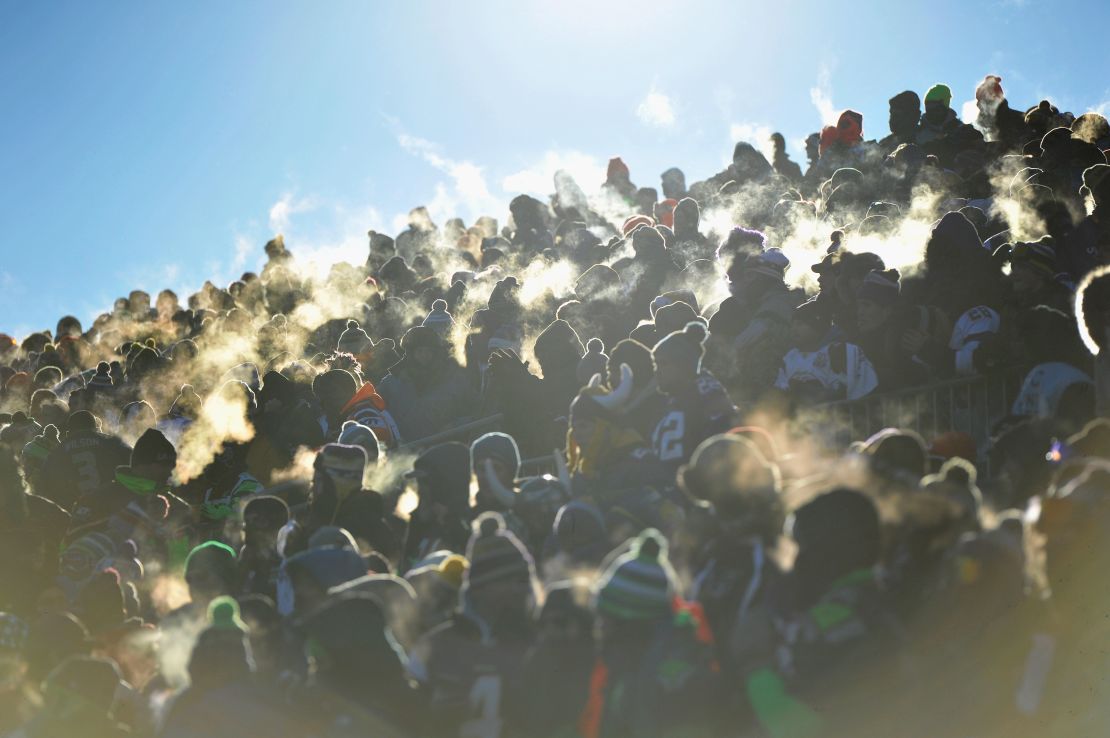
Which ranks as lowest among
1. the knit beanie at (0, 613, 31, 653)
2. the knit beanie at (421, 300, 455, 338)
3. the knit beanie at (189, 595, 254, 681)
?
the knit beanie at (189, 595, 254, 681)

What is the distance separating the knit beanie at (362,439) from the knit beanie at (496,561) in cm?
313

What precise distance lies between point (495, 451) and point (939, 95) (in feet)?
30.3

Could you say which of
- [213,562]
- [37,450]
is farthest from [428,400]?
[37,450]

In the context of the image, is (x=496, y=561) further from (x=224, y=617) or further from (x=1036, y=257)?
(x=1036, y=257)

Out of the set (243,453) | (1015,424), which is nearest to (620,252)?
(243,453)

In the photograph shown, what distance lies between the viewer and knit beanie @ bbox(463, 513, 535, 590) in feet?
14.9

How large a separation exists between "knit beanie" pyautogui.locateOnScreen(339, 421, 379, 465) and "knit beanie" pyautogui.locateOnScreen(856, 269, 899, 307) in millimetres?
3756

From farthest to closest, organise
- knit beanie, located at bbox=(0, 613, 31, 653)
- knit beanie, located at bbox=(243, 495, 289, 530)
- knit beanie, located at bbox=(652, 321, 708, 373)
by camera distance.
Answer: knit beanie, located at bbox=(243, 495, 289, 530), knit beanie, located at bbox=(652, 321, 708, 373), knit beanie, located at bbox=(0, 613, 31, 653)

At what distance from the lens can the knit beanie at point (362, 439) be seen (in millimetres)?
7688

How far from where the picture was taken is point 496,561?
4.59 m

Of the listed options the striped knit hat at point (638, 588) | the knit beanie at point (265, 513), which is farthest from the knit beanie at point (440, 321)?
the striped knit hat at point (638, 588)

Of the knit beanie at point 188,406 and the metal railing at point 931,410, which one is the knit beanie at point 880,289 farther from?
the knit beanie at point 188,406

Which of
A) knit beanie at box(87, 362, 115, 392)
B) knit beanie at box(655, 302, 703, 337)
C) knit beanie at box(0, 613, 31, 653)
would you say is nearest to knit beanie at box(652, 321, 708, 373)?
knit beanie at box(655, 302, 703, 337)

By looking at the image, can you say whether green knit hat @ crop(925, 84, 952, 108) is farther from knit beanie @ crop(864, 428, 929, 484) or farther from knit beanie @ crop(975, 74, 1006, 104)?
knit beanie @ crop(864, 428, 929, 484)
